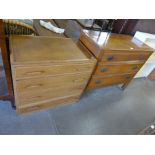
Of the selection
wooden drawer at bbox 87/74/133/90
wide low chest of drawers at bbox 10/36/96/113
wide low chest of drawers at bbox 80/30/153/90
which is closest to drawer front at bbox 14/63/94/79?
wide low chest of drawers at bbox 10/36/96/113

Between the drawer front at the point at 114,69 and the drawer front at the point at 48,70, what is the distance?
24cm

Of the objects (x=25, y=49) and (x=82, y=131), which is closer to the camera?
(x=25, y=49)

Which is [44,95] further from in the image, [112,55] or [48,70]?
[112,55]

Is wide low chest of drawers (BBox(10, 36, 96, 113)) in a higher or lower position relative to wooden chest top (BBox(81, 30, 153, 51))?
lower

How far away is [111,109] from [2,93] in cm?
143

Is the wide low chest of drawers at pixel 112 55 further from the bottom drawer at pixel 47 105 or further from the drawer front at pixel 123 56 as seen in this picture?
the bottom drawer at pixel 47 105

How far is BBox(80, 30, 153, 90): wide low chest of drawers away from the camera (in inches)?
57.2

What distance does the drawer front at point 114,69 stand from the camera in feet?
5.25

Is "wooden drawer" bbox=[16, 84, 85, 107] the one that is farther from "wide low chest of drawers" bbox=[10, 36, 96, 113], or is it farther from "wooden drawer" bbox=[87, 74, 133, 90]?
"wooden drawer" bbox=[87, 74, 133, 90]

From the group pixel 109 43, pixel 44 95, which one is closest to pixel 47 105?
pixel 44 95

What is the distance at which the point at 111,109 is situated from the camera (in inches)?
75.3
